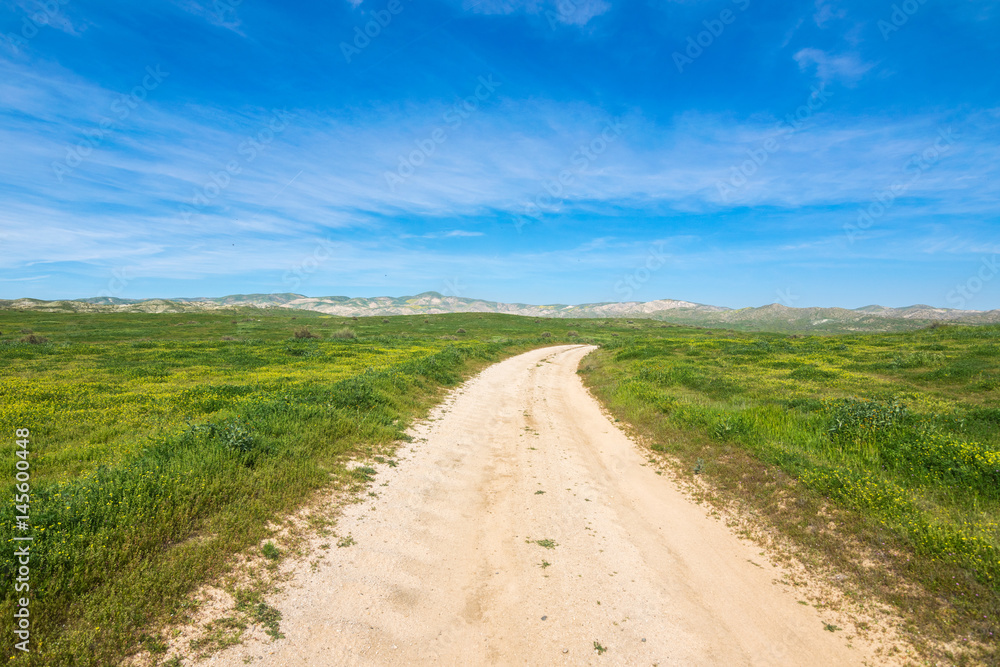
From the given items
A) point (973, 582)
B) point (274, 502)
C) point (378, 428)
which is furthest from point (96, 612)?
point (973, 582)

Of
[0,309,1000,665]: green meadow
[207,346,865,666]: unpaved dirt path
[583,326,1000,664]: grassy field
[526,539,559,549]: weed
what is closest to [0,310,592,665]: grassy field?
[0,309,1000,665]: green meadow

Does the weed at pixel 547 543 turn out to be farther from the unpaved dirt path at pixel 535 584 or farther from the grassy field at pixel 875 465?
the grassy field at pixel 875 465

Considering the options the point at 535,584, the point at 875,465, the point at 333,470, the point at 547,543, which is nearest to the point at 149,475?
the point at 333,470

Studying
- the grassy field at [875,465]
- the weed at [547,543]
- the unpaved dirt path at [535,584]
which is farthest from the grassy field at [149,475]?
the grassy field at [875,465]

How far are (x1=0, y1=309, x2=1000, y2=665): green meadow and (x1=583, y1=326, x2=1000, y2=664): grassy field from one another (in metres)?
0.04

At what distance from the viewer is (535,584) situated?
6492mm

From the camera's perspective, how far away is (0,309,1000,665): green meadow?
5355 mm

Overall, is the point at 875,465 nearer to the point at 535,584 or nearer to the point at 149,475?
the point at 535,584

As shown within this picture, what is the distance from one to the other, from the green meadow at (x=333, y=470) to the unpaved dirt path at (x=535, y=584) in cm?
148

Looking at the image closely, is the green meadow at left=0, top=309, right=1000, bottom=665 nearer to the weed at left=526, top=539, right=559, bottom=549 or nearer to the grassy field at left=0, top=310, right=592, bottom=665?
the grassy field at left=0, top=310, right=592, bottom=665

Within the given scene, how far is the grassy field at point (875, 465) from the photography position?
6.14 m

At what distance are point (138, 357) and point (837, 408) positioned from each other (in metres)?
41.6

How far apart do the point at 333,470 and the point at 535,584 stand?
6.02 m

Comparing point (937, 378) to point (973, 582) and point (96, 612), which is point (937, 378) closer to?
point (973, 582)
